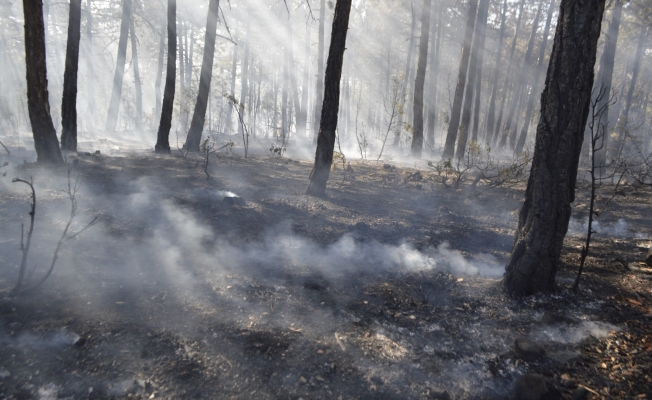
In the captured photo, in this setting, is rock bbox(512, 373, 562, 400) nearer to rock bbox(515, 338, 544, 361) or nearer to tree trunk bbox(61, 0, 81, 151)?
rock bbox(515, 338, 544, 361)

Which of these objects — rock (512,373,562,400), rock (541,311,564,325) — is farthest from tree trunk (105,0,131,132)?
rock (512,373,562,400)

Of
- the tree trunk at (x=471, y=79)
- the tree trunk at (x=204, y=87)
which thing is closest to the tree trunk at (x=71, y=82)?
the tree trunk at (x=204, y=87)

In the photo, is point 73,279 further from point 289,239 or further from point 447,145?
point 447,145

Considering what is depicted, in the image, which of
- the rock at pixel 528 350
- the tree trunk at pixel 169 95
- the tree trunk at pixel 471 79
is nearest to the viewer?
the rock at pixel 528 350

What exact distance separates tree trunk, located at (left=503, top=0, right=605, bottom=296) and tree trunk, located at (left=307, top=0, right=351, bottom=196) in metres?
3.56

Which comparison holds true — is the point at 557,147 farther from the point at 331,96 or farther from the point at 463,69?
the point at 463,69

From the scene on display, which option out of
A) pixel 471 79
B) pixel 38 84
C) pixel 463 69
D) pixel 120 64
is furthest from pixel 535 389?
pixel 120 64

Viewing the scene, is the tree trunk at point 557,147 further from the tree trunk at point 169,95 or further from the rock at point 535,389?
the tree trunk at point 169,95

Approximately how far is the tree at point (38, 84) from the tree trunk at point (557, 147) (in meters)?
8.09

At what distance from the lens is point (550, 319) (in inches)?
114

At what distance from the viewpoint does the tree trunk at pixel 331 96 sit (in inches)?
244

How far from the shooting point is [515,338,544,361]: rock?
2.50 meters

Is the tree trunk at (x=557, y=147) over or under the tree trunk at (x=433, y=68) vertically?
under

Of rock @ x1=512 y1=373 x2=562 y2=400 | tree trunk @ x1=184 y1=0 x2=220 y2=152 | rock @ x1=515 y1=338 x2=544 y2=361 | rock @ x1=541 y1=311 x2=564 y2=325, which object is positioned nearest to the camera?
rock @ x1=512 y1=373 x2=562 y2=400
